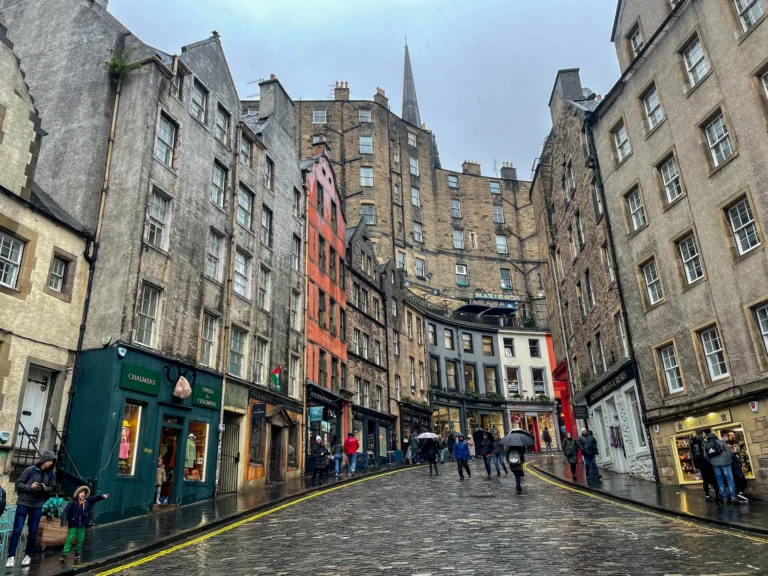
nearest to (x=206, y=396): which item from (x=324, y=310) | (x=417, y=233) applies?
(x=324, y=310)

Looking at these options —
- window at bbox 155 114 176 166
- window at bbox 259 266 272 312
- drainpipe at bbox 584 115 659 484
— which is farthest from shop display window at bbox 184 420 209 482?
drainpipe at bbox 584 115 659 484

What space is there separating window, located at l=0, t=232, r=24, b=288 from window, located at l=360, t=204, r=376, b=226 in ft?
130

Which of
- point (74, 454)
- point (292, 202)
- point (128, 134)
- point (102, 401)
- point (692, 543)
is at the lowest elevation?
point (692, 543)

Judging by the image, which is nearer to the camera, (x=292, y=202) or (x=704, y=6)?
(x=704, y=6)

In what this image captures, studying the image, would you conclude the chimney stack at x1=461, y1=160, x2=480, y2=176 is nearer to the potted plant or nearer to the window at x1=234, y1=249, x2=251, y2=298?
the window at x1=234, y1=249, x2=251, y2=298

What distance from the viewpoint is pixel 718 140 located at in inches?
656

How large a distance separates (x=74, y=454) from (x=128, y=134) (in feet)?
30.2

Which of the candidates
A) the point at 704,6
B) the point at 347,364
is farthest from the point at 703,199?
the point at 347,364

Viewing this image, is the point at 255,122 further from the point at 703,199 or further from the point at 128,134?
the point at 703,199

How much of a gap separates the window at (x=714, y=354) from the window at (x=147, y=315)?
52.2 ft

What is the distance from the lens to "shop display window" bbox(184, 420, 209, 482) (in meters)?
18.0

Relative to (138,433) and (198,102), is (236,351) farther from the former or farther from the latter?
(198,102)

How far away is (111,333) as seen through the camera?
1538 cm

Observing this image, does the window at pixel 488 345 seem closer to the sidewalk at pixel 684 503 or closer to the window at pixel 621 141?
the window at pixel 621 141
